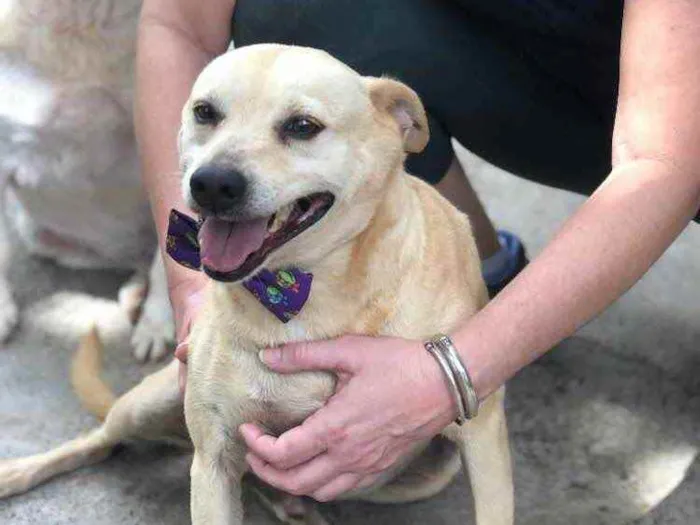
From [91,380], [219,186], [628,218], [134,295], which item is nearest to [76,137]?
[134,295]

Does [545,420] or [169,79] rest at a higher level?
[169,79]

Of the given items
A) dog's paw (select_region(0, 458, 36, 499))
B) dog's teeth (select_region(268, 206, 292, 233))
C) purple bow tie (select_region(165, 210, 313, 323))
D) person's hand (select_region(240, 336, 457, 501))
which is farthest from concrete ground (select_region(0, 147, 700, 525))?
dog's teeth (select_region(268, 206, 292, 233))

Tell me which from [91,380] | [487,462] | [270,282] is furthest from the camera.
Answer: [91,380]

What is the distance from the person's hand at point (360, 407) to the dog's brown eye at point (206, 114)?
249mm

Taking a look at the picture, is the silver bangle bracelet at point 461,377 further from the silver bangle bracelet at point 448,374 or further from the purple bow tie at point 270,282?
the purple bow tie at point 270,282

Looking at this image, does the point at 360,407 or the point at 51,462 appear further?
the point at 51,462

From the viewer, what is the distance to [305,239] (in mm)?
1068

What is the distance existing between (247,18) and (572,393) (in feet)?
2.56

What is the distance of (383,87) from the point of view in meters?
1.08

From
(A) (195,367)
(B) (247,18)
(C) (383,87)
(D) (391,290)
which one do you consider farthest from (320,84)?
(B) (247,18)

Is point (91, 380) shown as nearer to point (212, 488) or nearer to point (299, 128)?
point (212, 488)

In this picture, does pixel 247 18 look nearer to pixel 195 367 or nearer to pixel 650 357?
pixel 195 367

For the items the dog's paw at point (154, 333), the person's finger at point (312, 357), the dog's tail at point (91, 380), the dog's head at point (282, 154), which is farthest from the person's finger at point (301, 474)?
the dog's paw at point (154, 333)

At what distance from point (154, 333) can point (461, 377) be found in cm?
87
